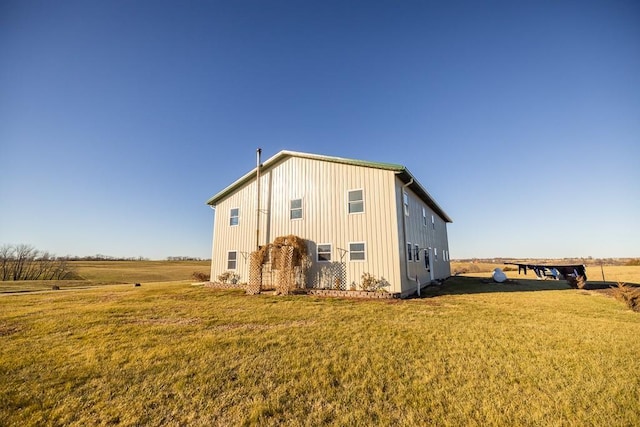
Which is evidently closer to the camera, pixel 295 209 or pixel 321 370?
pixel 321 370

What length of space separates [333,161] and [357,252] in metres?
5.19

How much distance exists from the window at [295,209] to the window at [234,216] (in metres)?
4.23

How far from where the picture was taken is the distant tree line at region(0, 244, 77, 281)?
39688mm

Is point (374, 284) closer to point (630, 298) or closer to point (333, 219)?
point (333, 219)

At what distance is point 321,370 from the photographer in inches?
169

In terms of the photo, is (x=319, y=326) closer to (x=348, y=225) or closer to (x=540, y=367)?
(x=540, y=367)

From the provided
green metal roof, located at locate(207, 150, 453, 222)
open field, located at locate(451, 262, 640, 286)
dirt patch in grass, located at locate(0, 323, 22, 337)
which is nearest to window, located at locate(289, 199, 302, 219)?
green metal roof, located at locate(207, 150, 453, 222)

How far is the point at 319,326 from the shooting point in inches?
278

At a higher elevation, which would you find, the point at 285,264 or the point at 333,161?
the point at 333,161

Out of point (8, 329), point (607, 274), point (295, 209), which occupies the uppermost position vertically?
point (295, 209)

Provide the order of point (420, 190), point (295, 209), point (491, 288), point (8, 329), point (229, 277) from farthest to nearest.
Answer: point (229, 277)
point (420, 190)
point (491, 288)
point (295, 209)
point (8, 329)

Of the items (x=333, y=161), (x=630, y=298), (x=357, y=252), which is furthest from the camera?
(x=333, y=161)

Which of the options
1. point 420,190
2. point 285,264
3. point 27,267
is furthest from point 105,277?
point 420,190

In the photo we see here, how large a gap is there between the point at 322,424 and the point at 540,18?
16984 millimetres
